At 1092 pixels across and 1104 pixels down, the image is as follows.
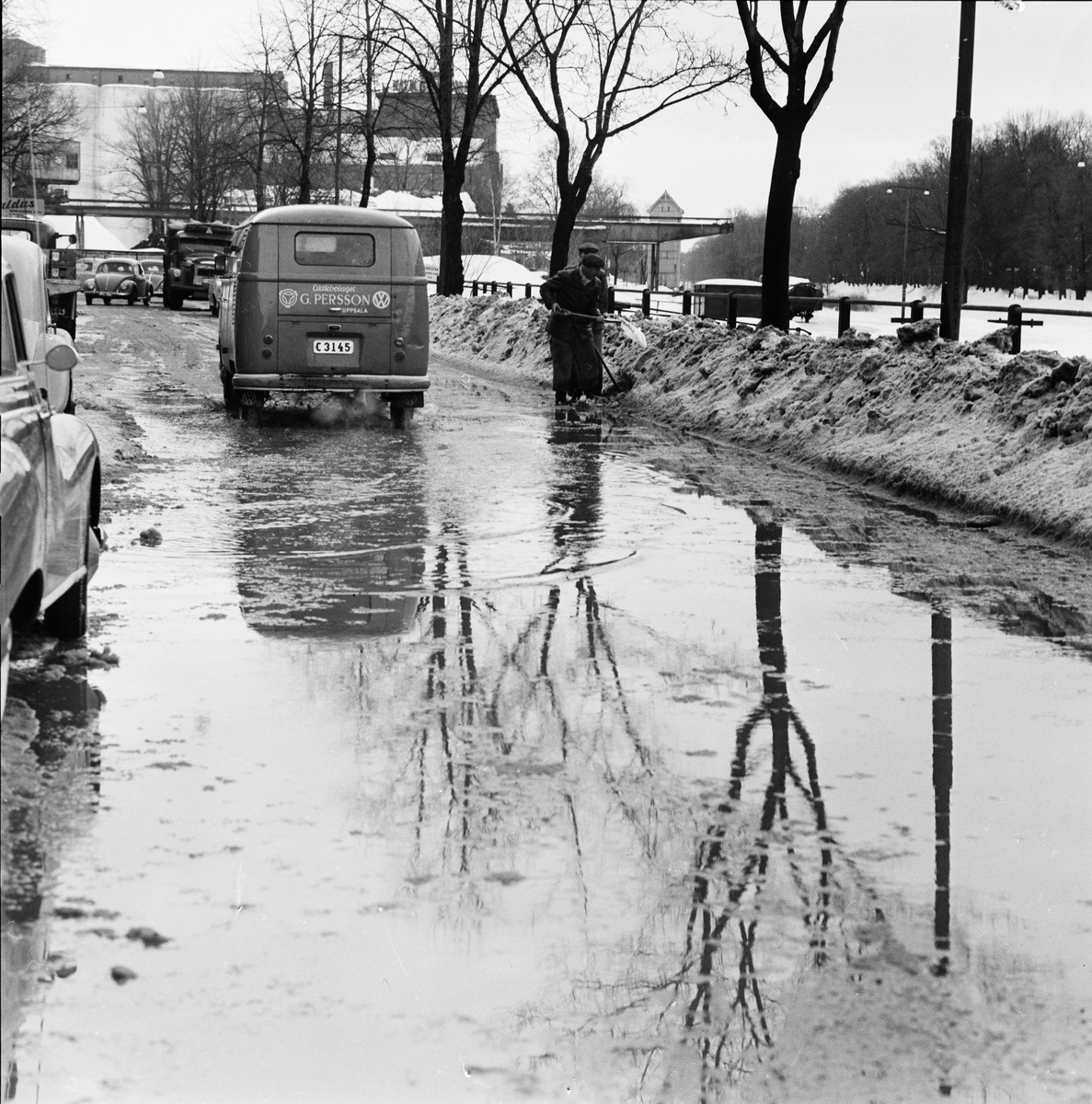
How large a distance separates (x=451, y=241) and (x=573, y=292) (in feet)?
90.4

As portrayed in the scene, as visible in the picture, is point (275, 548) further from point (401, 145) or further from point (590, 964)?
point (401, 145)

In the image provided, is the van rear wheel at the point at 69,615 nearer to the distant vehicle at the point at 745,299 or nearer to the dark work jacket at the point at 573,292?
the dark work jacket at the point at 573,292

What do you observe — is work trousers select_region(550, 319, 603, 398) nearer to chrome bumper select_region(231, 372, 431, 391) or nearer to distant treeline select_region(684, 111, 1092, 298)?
chrome bumper select_region(231, 372, 431, 391)

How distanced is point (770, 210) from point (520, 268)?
103131 millimetres

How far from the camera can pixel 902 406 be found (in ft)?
53.5

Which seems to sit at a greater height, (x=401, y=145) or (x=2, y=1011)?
(x=401, y=145)

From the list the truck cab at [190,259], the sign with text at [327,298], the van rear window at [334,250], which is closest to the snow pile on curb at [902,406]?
the sign with text at [327,298]

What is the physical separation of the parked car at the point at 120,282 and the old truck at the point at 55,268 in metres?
1.99

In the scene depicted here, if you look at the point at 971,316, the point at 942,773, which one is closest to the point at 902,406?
the point at 942,773

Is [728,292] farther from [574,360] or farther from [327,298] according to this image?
[327,298]

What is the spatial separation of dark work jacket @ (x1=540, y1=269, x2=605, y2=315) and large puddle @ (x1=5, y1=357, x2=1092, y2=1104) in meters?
11.6

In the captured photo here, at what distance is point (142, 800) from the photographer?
5.24 metres

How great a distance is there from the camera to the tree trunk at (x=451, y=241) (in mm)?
46844

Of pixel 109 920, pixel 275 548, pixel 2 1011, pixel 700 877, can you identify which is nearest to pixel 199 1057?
pixel 2 1011
